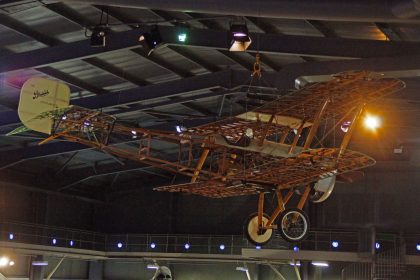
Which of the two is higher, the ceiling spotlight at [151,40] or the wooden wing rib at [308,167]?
the ceiling spotlight at [151,40]

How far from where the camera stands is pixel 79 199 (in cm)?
3612

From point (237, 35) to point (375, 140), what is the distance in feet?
52.8

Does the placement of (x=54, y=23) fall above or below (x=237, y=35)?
above

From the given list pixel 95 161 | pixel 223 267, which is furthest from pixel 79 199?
pixel 223 267

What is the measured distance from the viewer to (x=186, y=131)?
41.7 feet

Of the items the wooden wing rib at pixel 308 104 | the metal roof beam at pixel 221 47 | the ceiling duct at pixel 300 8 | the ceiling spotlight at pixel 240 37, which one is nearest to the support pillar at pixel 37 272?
the metal roof beam at pixel 221 47

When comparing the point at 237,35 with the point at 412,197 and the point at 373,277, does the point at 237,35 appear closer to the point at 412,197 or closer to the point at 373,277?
the point at 373,277

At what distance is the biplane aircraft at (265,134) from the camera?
11805 mm

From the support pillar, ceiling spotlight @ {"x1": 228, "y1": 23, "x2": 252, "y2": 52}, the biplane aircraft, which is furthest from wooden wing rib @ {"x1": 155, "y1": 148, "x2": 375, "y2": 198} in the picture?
the support pillar

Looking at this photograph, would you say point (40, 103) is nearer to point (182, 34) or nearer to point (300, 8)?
point (182, 34)

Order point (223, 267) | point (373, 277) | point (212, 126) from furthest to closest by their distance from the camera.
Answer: point (223, 267) < point (373, 277) < point (212, 126)

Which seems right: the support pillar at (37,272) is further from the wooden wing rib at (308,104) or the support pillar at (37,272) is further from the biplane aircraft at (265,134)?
the wooden wing rib at (308,104)

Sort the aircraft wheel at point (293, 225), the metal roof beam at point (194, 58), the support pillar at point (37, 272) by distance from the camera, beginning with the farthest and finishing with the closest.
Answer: the support pillar at point (37, 272) < the metal roof beam at point (194, 58) < the aircraft wheel at point (293, 225)

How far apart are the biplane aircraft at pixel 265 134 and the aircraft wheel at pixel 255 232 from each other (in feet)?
0.25
